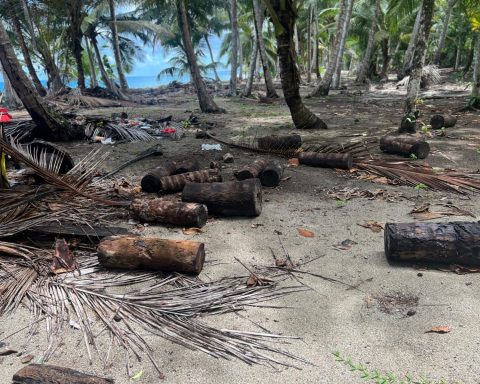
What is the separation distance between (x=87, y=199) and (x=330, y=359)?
312 centimetres

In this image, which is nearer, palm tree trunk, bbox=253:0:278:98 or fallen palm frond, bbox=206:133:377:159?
fallen palm frond, bbox=206:133:377:159

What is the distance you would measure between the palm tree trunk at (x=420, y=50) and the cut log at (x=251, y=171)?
14.5 ft

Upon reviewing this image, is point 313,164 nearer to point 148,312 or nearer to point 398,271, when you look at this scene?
point 398,271

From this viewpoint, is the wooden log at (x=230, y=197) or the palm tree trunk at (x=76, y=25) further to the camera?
the palm tree trunk at (x=76, y=25)

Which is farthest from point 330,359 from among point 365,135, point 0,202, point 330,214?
point 365,135

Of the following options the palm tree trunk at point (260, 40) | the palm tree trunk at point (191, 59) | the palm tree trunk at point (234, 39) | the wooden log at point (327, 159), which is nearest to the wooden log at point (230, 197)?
the wooden log at point (327, 159)

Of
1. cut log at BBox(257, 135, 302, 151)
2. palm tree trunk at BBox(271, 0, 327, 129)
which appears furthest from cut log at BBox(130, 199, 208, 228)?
palm tree trunk at BBox(271, 0, 327, 129)

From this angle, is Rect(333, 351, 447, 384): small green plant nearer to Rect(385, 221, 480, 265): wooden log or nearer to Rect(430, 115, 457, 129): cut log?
Rect(385, 221, 480, 265): wooden log

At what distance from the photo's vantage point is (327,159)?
5961 millimetres

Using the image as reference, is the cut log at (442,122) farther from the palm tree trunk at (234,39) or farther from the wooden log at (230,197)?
the palm tree trunk at (234,39)

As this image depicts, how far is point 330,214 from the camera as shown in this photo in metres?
4.42

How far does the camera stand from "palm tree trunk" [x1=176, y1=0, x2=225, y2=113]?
1183 centimetres

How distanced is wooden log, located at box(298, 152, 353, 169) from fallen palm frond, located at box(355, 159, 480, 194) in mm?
192

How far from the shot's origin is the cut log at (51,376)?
6.63ft
